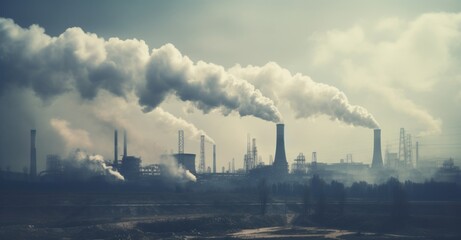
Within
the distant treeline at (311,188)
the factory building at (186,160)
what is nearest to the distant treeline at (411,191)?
the distant treeline at (311,188)

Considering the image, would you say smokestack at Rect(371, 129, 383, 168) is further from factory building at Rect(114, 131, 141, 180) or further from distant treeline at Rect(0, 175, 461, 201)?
Answer: factory building at Rect(114, 131, 141, 180)

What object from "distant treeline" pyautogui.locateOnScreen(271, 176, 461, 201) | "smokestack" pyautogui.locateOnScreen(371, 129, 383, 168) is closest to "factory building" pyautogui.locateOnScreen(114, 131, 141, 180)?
"distant treeline" pyautogui.locateOnScreen(271, 176, 461, 201)

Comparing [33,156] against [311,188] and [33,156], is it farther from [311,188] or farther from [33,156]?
[311,188]

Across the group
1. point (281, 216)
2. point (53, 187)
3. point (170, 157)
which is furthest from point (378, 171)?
point (53, 187)

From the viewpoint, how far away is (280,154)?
125438 millimetres

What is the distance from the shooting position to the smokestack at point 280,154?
121 meters

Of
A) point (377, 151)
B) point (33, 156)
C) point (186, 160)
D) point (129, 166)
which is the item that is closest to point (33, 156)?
point (33, 156)

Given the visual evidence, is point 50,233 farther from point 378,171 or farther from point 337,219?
point 378,171

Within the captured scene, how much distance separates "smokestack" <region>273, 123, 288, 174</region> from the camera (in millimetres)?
120662

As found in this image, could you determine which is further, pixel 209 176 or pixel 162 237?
pixel 209 176

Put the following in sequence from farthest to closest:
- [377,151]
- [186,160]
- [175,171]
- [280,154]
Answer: [186,160]
[377,151]
[280,154]
[175,171]

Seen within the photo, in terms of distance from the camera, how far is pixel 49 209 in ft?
250

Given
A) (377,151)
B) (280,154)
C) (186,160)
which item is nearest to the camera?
(280,154)

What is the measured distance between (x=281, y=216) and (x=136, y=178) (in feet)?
184
